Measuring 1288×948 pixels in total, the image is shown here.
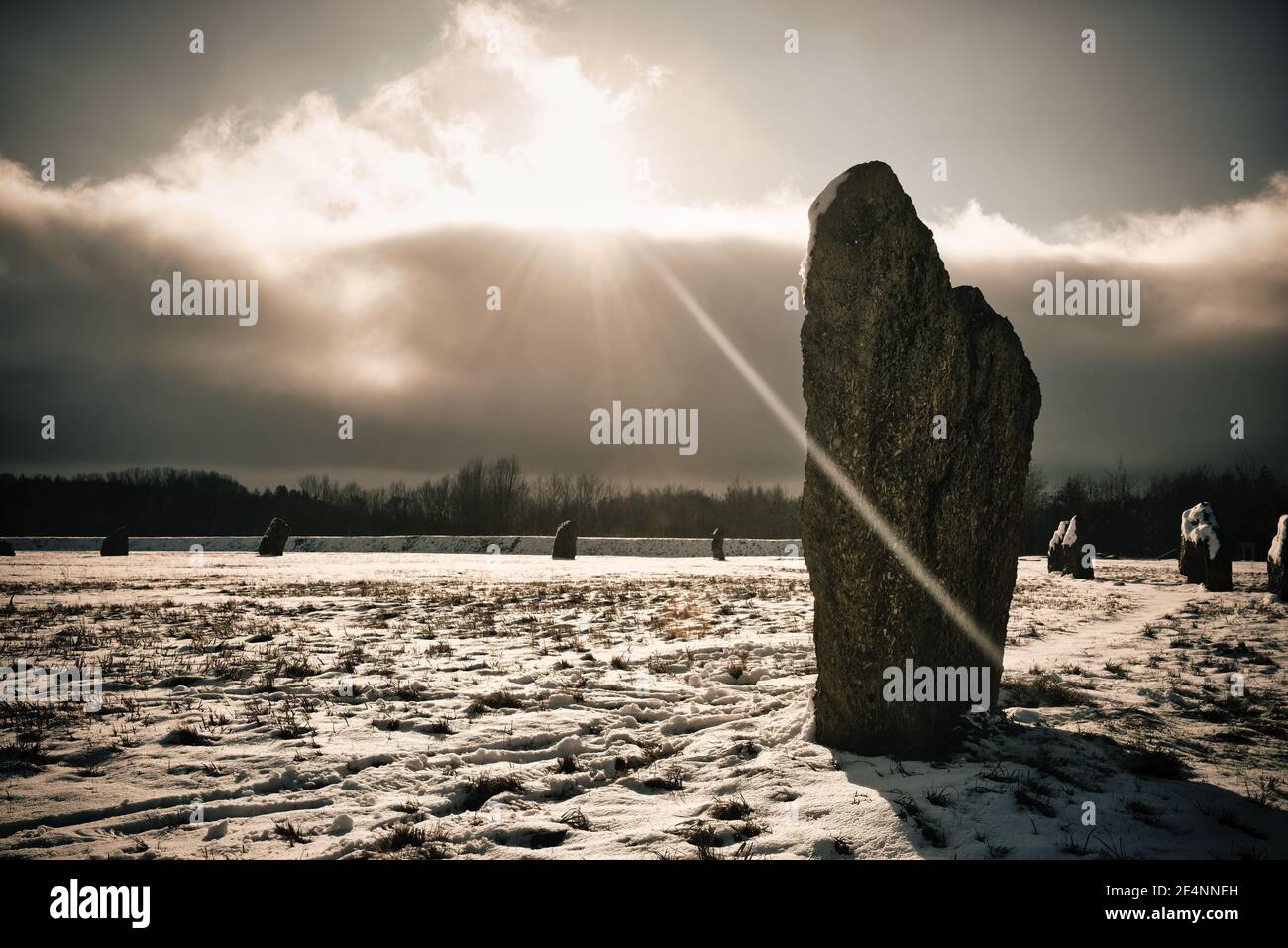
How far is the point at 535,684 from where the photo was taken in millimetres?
6797

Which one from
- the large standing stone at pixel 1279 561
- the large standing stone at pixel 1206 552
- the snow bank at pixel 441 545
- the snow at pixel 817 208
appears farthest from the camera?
the snow bank at pixel 441 545

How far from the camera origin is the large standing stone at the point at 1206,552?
15898 millimetres

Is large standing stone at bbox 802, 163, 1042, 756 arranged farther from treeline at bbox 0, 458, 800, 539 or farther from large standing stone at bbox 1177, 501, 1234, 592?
treeline at bbox 0, 458, 800, 539

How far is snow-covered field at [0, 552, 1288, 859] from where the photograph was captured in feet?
11.9

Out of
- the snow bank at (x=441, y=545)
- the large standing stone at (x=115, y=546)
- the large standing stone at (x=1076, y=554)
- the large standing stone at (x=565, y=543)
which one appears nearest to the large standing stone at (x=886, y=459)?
the large standing stone at (x=1076, y=554)

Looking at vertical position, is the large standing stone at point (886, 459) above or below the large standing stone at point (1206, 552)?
above

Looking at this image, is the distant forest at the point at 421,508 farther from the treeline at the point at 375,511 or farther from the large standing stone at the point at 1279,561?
the large standing stone at the point at 1279,561

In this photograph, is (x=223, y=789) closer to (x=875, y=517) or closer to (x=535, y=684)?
(x=535, y=684)

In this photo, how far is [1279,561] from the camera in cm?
1301

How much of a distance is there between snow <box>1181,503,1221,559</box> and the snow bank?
28317 millimetres

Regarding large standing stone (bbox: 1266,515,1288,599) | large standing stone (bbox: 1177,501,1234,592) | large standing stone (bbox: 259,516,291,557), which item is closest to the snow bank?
large standing stone (bbox: 259,516,291,557)

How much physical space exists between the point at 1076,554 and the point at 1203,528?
23.6ft

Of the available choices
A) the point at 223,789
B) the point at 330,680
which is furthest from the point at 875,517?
the point at 330,680
